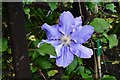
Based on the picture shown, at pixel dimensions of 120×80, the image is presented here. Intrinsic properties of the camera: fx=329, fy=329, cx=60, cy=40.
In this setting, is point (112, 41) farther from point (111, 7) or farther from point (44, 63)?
point (44, 63)

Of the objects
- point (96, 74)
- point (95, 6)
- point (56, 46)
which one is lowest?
point (96, 74)

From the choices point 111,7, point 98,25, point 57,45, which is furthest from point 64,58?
point 111,7

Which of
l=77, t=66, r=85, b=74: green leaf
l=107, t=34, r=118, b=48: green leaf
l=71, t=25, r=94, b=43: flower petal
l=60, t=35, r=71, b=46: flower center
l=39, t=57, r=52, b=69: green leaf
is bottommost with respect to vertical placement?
l=77, t=66, r=85, b=74: green leaf

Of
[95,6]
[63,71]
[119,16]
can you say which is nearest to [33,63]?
[63,71]

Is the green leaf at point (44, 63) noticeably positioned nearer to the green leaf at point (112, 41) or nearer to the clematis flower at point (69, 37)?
the clematis flower at point (69, 37)

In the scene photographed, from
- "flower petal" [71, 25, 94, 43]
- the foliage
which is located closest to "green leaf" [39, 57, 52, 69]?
the foliage

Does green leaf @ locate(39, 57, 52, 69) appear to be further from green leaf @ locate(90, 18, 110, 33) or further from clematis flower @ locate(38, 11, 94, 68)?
green leaf @ locate(90, 18, 110, 33)

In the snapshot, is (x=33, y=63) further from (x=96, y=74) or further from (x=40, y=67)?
(x=96, y=74)

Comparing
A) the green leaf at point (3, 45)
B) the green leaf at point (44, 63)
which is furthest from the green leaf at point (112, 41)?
the green leaf at point (3, 45)
